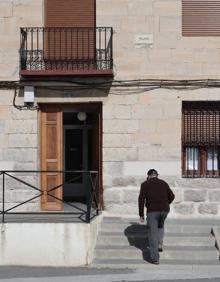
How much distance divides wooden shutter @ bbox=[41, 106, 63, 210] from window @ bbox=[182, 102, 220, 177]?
2.79 metres

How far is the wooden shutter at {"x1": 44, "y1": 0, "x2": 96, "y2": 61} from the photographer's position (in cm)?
1331

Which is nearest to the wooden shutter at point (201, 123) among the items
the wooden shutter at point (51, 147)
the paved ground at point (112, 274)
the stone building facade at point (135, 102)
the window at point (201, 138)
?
the window at point (201, 138)

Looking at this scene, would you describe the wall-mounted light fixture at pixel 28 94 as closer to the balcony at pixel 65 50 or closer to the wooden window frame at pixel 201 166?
the balcony at pixel 65 50

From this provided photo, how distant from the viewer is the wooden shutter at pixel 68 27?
13.3 meters

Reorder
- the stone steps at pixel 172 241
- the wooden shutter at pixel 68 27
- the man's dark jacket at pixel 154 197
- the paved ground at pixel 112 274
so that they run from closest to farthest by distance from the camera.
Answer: the paved ground at pixel 112 274 < the man's dark jacket at pixel 154 197 < the stone steps at pixel 172 241 < the wooden shutter at pixel 68 27

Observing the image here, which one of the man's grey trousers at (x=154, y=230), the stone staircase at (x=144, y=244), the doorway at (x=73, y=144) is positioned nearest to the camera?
the man's grey trousers at (x=154, y=230)

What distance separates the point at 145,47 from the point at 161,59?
1.43 feet

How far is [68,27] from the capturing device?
13.3 m

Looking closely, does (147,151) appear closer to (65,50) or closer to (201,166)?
(201,166)

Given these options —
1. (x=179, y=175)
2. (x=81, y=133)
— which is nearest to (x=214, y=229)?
(x=179, y=175)

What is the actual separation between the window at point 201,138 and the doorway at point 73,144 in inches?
74.8

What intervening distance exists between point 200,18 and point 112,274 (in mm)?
6106

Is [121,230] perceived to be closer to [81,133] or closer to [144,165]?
[144,165]

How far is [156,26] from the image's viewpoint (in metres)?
13.1
